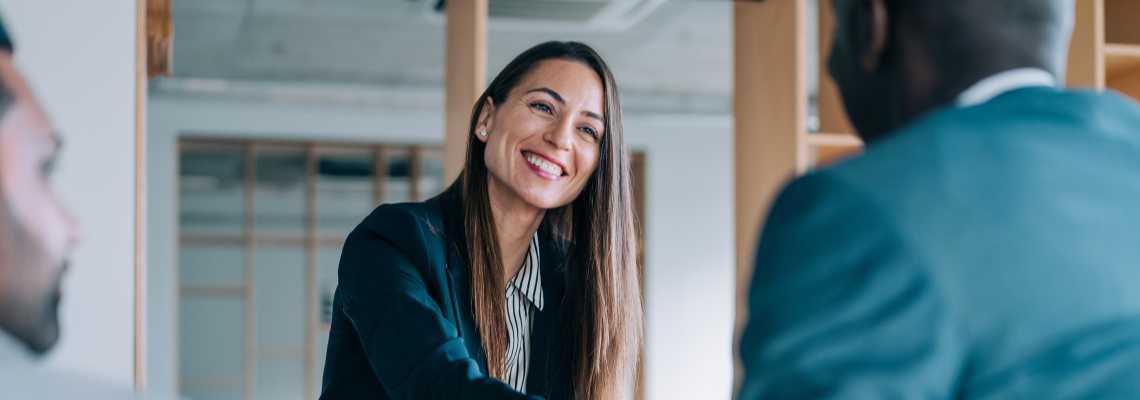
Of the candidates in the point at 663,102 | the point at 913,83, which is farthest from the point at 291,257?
the point at 913,83

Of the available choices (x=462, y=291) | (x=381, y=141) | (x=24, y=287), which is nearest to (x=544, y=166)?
(x=462, y=291)

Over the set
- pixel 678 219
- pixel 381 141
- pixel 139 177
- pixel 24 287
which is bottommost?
pixel 678 219

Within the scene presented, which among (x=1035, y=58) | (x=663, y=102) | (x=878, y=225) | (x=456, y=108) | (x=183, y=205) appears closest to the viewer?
(x=878, y=225)

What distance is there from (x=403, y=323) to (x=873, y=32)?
0.73 meters

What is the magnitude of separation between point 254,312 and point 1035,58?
8.56 meters

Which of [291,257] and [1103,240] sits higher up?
[1103,240]

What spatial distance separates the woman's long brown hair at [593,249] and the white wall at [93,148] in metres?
0.59

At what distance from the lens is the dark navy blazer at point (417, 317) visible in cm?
116

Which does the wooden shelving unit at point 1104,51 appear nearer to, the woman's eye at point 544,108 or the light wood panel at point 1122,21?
the light wood panel at point 1122,21

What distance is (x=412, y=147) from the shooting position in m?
8.49

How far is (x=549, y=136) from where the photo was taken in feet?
4.89

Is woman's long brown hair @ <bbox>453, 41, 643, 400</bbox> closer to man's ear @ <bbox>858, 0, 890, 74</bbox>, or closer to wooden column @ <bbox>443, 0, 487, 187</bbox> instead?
man's ear @ <bbox>858, 0, 890, 74</bbox>

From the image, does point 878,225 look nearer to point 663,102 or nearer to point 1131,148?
point 1131,148

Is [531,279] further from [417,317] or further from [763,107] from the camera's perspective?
[763,107]
